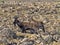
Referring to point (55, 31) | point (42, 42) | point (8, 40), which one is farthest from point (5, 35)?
point (55, 31)

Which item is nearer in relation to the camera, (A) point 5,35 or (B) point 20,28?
(A) point 5,35

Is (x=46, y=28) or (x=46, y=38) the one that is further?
(x=46, y=28)

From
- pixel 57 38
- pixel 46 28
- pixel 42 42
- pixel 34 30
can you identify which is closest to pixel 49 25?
pixel 46 28

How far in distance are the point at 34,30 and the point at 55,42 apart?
390 centimetres

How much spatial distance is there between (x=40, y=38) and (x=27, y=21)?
5.50m

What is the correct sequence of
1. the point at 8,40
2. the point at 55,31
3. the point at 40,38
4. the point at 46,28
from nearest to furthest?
the point at 8,40, the point at 40,38, the point at 55,31, the point at 46,28

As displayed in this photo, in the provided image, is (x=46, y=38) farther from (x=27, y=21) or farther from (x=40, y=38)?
(x=27, y=21)

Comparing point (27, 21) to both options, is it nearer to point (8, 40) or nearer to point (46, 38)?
point (46, 38)

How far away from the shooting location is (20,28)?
22734mm

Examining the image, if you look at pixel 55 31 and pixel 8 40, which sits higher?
pixel 8 40

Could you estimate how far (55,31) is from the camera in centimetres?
2212

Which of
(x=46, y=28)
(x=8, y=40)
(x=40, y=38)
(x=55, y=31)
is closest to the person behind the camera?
(x=8, y=40)

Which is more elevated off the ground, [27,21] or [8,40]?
[8,40]

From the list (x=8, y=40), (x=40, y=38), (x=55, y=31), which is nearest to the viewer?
(x=8, y=40)
